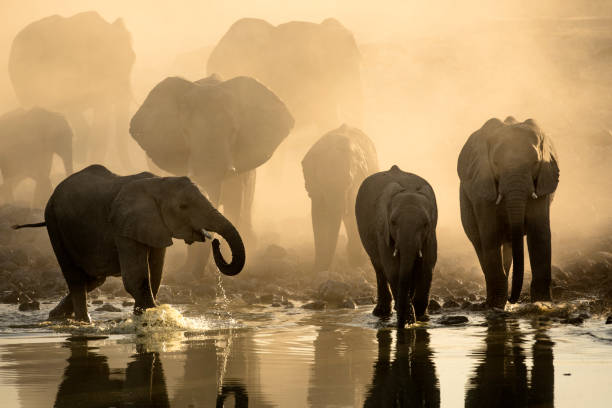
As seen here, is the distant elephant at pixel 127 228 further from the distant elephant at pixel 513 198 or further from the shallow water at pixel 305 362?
the distant elephant at pixel 513 198

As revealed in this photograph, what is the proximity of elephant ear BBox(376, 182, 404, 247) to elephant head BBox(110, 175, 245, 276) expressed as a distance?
164 cm

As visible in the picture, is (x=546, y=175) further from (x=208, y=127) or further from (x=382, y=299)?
(x=208, y=127)

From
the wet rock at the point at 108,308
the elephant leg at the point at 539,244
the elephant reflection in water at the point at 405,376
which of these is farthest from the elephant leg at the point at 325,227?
the elephant reflection in water at the point at 405,376

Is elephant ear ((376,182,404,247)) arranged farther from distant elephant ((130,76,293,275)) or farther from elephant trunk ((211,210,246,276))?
distant elephant ((130,76,293,275))

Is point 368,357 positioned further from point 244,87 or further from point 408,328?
point 244,87

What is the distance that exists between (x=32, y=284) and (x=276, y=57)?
15.3m

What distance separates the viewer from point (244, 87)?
22.1m

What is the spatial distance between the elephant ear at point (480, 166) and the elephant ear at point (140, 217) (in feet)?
12.5

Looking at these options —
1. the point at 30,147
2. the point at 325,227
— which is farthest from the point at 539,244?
the point at 30,147

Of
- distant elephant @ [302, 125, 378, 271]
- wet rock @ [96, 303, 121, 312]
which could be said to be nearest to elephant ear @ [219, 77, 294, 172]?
distant elephant @ [302, 125, 378, 271]

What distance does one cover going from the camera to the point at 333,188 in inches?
819

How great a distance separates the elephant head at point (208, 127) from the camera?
1970cm

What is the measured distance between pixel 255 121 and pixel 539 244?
28.7 ft

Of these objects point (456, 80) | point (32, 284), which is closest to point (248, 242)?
point (32, 284)
